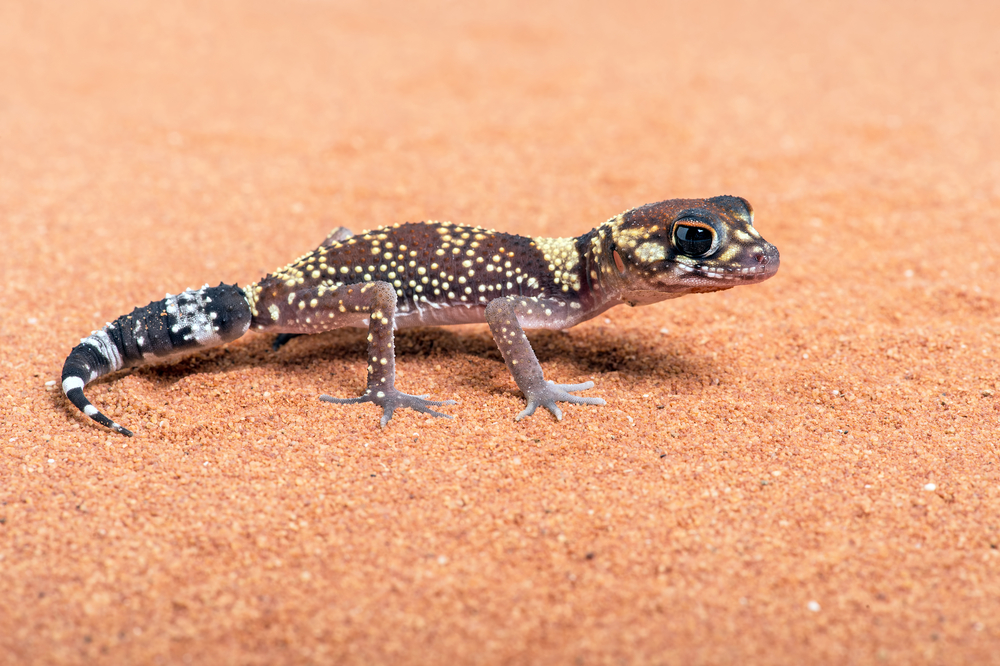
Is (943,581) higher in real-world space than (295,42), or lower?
lower

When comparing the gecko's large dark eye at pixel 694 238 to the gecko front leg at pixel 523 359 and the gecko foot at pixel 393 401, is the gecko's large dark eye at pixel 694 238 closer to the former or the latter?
the gecko front leg at pixel 523 359

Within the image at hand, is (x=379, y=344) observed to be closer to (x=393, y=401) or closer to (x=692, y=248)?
(x=393, y=401)

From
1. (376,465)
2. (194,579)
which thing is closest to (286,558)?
(194,579)

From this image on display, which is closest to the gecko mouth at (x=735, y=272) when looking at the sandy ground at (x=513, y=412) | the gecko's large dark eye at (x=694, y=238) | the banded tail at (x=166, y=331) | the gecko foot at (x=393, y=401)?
the gecko's large dark eye at (x=694, y=238)

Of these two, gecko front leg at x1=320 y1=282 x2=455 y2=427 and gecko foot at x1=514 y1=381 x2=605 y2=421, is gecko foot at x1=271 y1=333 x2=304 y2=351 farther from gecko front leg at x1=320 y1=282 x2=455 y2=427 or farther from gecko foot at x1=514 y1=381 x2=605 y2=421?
gecko foot at x1=514 y1=381 x2=605 y2=421

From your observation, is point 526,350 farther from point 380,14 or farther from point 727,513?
point 380,14

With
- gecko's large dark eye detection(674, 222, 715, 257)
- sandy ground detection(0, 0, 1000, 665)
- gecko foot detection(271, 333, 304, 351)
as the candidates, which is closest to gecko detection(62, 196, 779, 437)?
gecko's large dark eye detection(674, 222, 715, 257)
